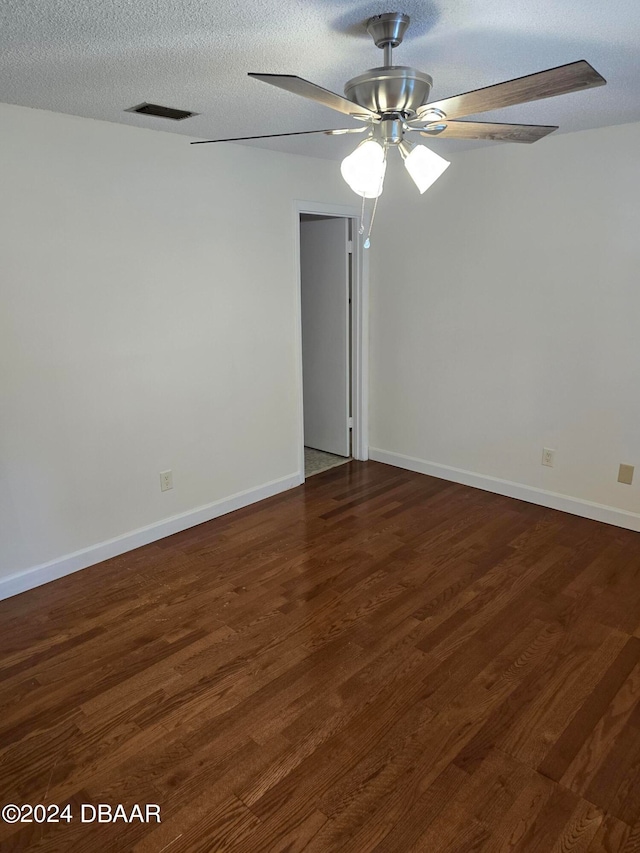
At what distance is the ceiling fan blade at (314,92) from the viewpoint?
1372 millimetres

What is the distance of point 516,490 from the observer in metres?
3.89

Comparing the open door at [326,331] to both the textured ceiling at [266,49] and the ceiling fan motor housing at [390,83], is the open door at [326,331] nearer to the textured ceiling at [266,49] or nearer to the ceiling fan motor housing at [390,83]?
the textured ceiling at [266,49]

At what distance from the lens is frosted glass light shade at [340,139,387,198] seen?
1697 millimetres

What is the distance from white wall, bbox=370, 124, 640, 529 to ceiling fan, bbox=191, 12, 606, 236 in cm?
164

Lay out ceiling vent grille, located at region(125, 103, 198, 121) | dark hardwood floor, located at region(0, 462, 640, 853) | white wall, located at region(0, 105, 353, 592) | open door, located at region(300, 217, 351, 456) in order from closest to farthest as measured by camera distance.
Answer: dark hardwood floor, located at region(0, 462, 640, 853) → ceiling vent grille, located at region(125, 103, 198, 121) → white wall, located at region(0, 105, 353, 592) → open door, located at region(300, 217, 351, 456)

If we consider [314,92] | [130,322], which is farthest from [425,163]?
[130,322]

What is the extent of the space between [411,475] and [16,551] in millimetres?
2761

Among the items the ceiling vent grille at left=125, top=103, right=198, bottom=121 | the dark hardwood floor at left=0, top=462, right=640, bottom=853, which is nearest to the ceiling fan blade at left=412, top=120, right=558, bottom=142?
the ceiling vent grille at left=125, top=103, right=198, bottom=121

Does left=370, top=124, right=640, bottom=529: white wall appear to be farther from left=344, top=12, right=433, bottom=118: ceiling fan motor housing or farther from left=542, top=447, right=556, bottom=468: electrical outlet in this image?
left=344, top=12, right=433, bottom=118: ceiling fan motor housing

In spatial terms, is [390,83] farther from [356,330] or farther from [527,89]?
[356,330]

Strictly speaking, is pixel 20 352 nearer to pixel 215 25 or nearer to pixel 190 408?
pixel 190 408

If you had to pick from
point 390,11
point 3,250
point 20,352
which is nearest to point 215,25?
point 390,11

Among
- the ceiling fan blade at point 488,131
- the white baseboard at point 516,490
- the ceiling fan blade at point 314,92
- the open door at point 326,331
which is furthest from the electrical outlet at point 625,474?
the ceiling fan blade at point 314,92

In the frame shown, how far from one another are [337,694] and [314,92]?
6.67ft
